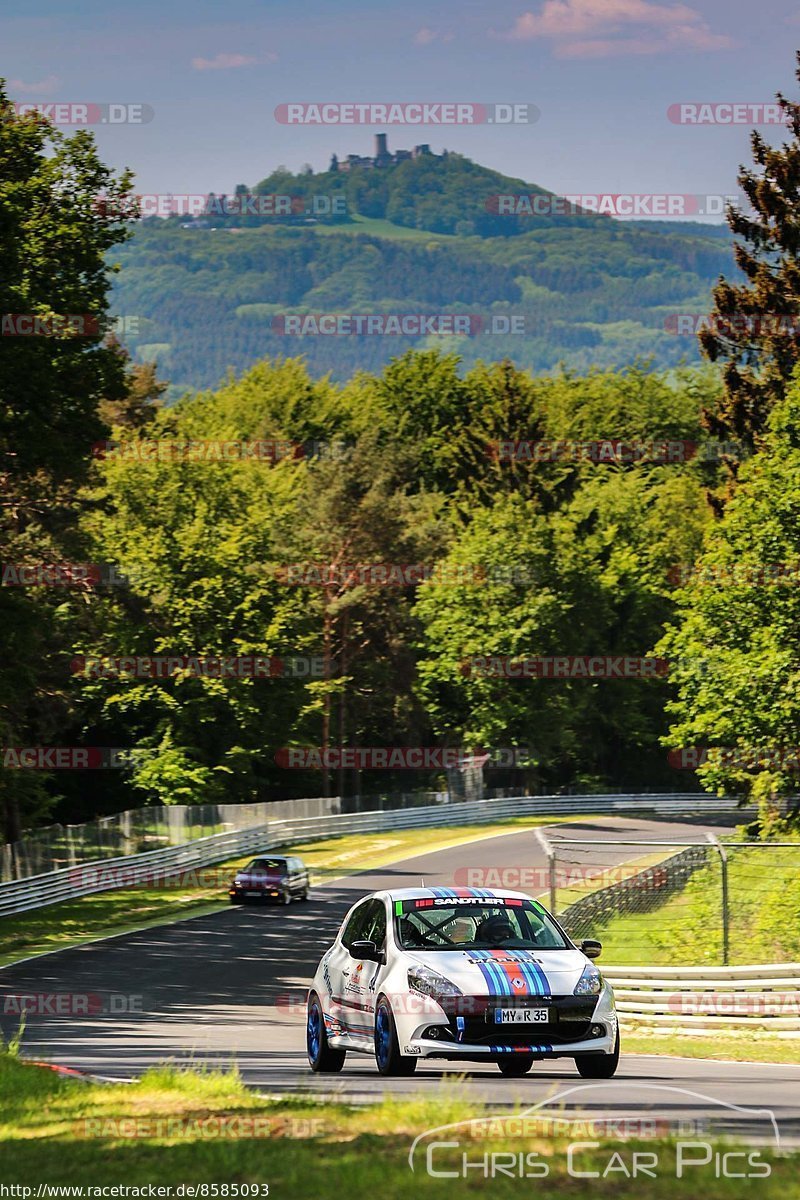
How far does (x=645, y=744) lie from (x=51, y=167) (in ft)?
200

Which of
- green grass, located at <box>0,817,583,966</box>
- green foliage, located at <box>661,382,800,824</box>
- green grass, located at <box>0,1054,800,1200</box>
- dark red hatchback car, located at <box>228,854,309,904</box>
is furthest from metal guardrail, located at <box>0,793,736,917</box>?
green grass, located at <box>0,1054,800,1200</box>

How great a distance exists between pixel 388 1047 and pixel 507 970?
112 cm

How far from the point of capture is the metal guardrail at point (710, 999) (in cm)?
2108

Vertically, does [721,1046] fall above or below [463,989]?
below

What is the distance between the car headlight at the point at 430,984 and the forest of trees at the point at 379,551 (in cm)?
2485

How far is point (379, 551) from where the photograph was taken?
259 feet

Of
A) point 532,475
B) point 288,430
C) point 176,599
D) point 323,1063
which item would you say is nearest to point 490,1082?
point 323,1063

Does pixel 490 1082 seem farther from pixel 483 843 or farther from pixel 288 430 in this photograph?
pixel 288 430

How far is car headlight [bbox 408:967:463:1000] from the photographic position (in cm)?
1256

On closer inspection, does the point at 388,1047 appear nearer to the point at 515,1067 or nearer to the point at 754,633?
the point at 515,1067

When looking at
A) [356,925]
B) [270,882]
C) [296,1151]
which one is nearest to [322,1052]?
[356,925]

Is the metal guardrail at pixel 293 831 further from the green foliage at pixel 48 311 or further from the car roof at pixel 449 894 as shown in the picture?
the car roof at pixel 449 894

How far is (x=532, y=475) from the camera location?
90312mm

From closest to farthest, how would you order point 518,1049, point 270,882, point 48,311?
point 518,1049 → point 48,311 → point 270,882
